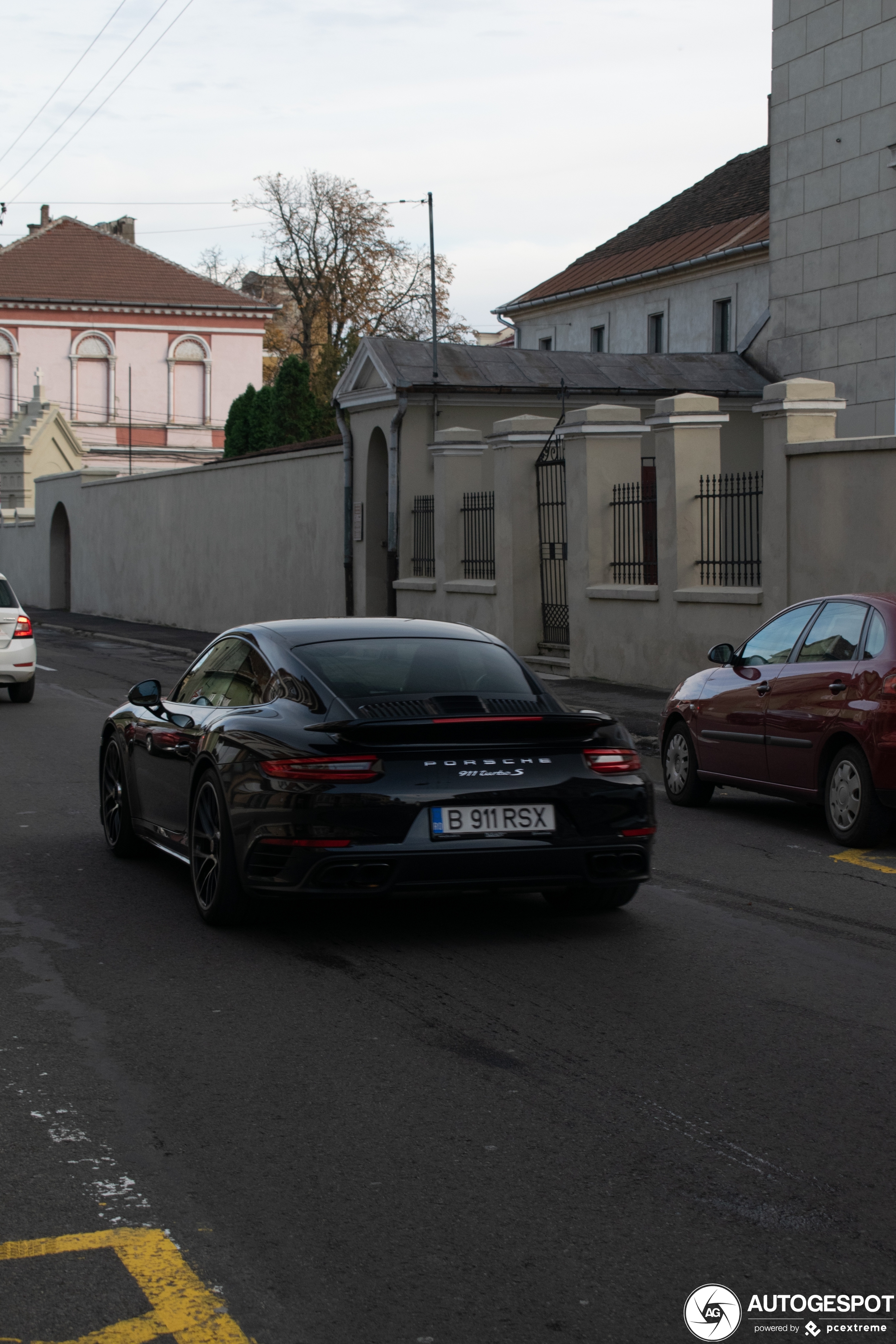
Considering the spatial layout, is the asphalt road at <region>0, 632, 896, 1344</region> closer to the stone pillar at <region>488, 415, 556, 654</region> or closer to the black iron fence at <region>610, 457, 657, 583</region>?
the black iron fence at <region>610, 457, 657, 583</region>

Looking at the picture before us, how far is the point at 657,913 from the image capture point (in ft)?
25.7

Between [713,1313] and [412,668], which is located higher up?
Result: [412,668]

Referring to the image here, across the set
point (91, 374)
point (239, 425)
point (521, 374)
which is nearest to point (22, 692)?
→ point (521, 374)

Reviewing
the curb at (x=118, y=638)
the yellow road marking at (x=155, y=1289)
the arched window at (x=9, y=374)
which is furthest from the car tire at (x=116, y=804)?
the arched window at (x=9, y=374)

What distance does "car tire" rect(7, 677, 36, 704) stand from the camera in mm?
20172

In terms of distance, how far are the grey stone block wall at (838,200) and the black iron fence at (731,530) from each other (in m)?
7.97

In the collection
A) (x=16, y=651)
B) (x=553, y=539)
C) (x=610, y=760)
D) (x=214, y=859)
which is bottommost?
(x=214, y=859)

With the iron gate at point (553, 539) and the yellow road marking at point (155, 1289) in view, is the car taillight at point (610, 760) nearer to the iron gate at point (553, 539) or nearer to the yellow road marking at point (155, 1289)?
the yellow road marking at point (155, 1289)

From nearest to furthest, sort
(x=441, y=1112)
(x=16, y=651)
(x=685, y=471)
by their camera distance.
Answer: (x=441, y=1112) < (x=685, y=471) < (x=16, y=651)

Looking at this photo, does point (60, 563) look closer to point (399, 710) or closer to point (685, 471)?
point (685, 471)

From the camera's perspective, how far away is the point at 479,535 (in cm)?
2455

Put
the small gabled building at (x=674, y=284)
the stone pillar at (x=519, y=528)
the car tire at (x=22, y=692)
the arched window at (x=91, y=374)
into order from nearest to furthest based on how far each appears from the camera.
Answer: the car tire at (x=22, y=692) → the stone pillar at (x=519, y=528) → the small gabled building at (x=674, y=284) → the arched window at (x=91, y=374)

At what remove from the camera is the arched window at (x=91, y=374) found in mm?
75938

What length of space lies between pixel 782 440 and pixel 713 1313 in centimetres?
1436
